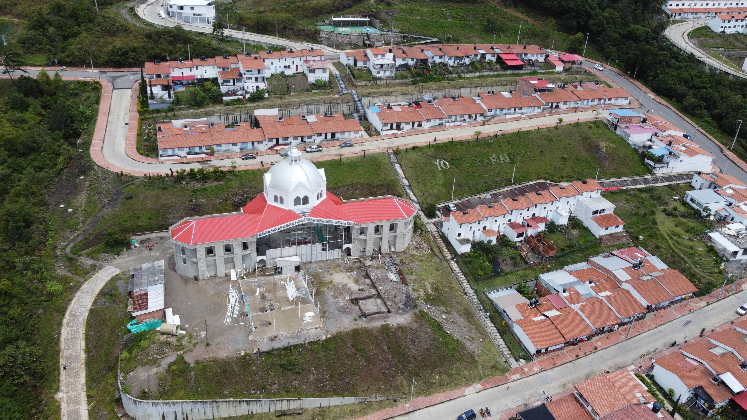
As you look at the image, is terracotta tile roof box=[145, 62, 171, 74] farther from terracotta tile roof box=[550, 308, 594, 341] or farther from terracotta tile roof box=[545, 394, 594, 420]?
terracotta tile roof box=[545, 394, 594, 420]

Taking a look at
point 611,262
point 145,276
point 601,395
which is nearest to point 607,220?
point 611,262

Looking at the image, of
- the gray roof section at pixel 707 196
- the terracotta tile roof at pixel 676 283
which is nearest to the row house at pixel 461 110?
the gray roof section at pixel 707 196

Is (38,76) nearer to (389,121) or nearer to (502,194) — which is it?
(389,121)

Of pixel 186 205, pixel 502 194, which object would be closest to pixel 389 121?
pixel 502 194

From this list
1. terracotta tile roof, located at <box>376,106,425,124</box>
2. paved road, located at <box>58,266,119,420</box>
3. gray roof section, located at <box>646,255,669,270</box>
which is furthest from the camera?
terracotta tile roof, located at <box>376,106,425,124</box>

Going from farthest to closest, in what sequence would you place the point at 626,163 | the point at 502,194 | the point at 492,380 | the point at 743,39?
the point at 743,39, the point at 626,163, the point at 502,194, the point at 492,380

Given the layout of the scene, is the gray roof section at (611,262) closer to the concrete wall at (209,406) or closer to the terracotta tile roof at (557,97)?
the concrete wall at (209,406)

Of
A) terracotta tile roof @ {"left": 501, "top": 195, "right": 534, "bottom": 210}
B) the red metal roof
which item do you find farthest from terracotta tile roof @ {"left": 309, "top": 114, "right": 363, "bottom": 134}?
terracotta tile roof @ {"left": 501, "top": 195, "right": 534, "bottom": 210}
